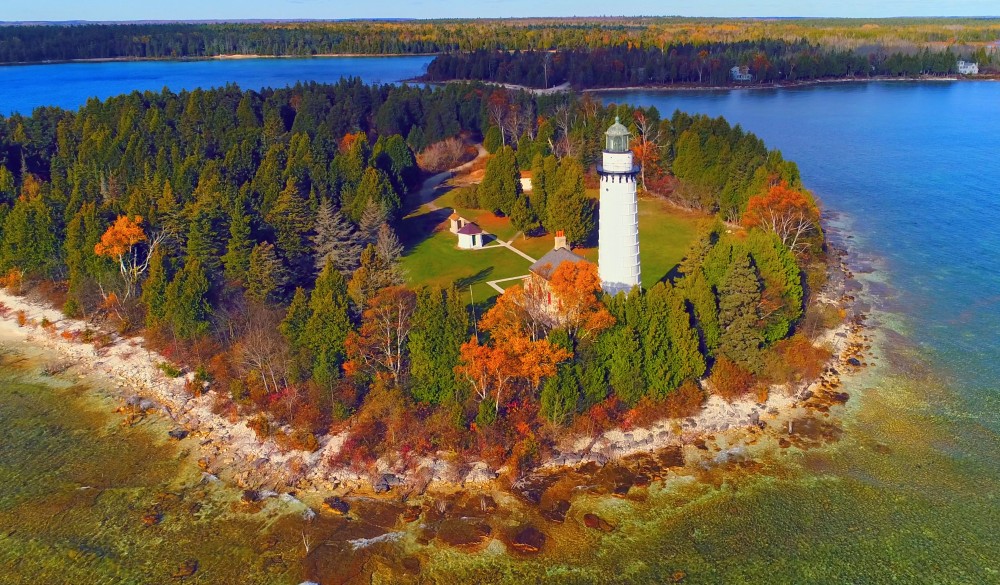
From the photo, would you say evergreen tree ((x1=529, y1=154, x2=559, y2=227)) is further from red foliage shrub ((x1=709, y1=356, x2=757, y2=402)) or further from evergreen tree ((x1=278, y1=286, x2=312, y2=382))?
evergreen tree ((x1=278, y1=286, x2=312, y2=382))

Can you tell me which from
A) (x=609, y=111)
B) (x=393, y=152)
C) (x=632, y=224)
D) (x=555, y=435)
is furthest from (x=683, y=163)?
(x=555, y=435)

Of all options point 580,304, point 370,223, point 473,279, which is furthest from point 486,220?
point 580,304

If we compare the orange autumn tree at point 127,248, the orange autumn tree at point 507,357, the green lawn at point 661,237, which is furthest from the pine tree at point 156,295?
the green lawn at point 661,237

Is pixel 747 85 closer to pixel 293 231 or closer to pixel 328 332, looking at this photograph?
pixel 293 231

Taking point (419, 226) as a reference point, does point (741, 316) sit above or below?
below

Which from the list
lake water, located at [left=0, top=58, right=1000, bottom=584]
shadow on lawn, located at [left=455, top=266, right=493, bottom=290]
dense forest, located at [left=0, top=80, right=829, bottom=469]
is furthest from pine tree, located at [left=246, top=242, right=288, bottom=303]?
shadow on lawn, located at [left=455, top=266, right=493, bottom=290]

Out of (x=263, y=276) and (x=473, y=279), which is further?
(x=473, y=279)
